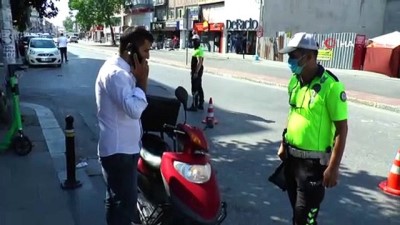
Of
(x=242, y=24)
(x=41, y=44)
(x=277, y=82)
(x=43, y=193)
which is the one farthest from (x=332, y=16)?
(x=43, y=193)

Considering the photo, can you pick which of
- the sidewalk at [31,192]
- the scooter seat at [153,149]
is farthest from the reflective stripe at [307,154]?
the sidewalk at [31,192]

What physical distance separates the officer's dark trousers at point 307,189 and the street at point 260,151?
1.09 meters

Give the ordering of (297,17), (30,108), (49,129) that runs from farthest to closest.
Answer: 1. (297,17)
2. (30,108)
3. (49,129)

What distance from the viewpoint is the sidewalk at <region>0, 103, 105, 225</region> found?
4234 mm

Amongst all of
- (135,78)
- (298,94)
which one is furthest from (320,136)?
(135,78)

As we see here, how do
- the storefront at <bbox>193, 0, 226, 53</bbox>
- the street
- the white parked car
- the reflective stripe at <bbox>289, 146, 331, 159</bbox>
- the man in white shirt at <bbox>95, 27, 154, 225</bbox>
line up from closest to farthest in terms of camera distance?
the man in white shirt at <bbox>95, 27, 154, 225</bbox> → the reflective stripe at <bbox>289, 146, 331, 159</bbox> → the street → the white parked car → the storefront at <bbox>193, 0, 226, 53</bbox>

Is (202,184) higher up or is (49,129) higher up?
(202,184)

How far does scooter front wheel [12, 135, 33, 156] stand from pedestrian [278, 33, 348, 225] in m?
4.35

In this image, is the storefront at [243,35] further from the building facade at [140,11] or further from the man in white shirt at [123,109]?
the man in white shirt at [123,109]

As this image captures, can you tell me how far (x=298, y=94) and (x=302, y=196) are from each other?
2.54 feet

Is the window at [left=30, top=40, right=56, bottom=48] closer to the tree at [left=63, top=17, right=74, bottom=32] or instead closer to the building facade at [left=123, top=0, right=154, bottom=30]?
the building facade at [left=123, top=0, right=154, bottom=30]

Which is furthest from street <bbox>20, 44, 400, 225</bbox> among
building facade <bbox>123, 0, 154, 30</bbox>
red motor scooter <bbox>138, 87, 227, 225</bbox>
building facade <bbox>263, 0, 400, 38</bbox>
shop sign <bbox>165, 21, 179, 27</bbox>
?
building facade <bbox>123, 0, 154, 30</bbox>

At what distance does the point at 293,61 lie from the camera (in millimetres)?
3094

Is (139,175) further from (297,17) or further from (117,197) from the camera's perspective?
(297,17)
